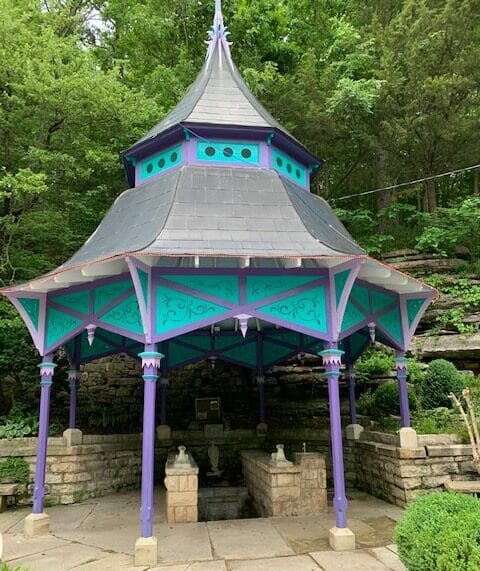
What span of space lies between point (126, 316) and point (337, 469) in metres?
3.50

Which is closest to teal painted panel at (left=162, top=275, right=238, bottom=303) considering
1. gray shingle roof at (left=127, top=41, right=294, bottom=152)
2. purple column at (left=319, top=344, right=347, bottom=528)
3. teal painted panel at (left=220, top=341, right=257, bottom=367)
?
purple column at (left=319, top=344, right=347, bottom=528)

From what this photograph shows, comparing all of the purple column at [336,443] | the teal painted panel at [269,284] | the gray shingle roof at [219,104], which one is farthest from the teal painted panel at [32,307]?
the purple column at [336,443]

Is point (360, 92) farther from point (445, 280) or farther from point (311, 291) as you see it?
point (311, 291)

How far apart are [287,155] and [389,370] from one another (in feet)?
22.0

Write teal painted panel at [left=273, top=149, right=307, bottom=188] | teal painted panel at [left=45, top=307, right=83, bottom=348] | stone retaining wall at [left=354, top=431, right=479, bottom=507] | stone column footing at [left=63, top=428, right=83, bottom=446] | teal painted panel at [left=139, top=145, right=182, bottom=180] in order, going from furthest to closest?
1. stone column footing at [left=63, top=428, right=83, bottom=446]
2. teal painted panel at [left=273, top=149, right=307, bottom=188]
3. teal painted panel at [left=139, top=145, right=182, bottom=180]
4. stone retaining wall at [left=354, top=431, right=479, bottom=507]
5. teal painted panel at [left=45, top=307, right=83, bottom=348]

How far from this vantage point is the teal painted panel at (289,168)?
28.0 feet

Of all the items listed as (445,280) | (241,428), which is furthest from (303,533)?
(445,280)

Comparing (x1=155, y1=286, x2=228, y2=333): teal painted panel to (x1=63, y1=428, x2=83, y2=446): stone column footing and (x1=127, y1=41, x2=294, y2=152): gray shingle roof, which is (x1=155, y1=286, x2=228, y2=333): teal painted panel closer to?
(x1=127, y1=41, x2=294, y2=152): gray shingle roof

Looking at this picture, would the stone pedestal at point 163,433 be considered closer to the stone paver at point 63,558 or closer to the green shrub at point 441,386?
the stone paver at point 63,558

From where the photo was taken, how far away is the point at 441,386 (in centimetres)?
948

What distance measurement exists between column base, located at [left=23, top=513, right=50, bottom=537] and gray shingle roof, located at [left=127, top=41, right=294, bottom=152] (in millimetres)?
6378

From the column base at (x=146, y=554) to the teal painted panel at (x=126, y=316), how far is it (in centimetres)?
249

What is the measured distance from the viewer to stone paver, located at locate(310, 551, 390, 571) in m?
5.05

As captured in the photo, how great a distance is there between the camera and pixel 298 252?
608 centimetres
